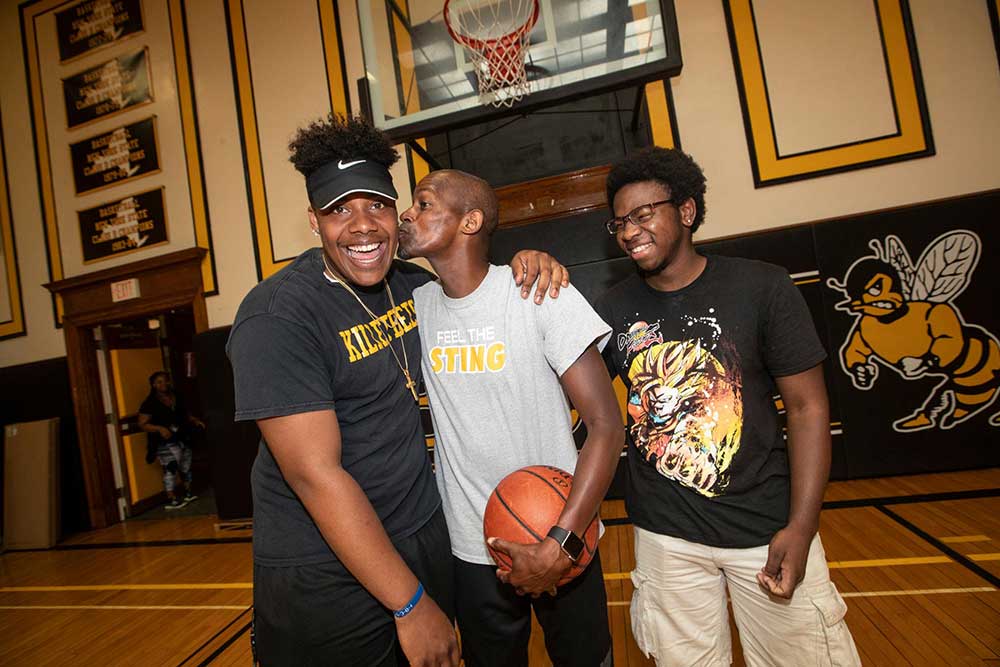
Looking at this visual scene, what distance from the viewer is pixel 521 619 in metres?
1.49

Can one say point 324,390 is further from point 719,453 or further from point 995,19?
point 995,19

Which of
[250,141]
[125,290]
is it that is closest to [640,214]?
[250,141]

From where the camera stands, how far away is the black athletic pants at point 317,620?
129 centimetres

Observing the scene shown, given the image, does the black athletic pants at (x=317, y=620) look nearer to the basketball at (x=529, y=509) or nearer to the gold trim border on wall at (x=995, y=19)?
the basketball at (x=529, y=509)

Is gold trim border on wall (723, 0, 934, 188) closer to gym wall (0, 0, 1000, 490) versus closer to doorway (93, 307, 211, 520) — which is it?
gym wall (0, 0, 1000, 490)

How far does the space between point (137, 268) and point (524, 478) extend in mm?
6167

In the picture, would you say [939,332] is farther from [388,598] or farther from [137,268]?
[137,268]

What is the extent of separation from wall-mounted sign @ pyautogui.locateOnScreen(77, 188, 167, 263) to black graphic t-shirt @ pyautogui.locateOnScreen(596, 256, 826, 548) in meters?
6.16

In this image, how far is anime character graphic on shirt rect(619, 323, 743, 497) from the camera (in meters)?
1.53

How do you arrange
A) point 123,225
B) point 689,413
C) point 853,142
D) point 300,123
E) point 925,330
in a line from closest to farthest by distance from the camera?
point 689,413 < point 925,330 < point 853,142 < point 300,123 < point 123,225

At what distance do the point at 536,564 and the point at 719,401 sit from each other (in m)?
0.77

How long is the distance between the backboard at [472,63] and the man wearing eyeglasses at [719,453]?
5.51 feet

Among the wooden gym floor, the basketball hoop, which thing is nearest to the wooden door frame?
the wooden gym floor

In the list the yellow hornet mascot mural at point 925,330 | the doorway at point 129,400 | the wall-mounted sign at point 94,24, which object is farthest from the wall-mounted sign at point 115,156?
the yellow hornet mascot mural at point 925,330
